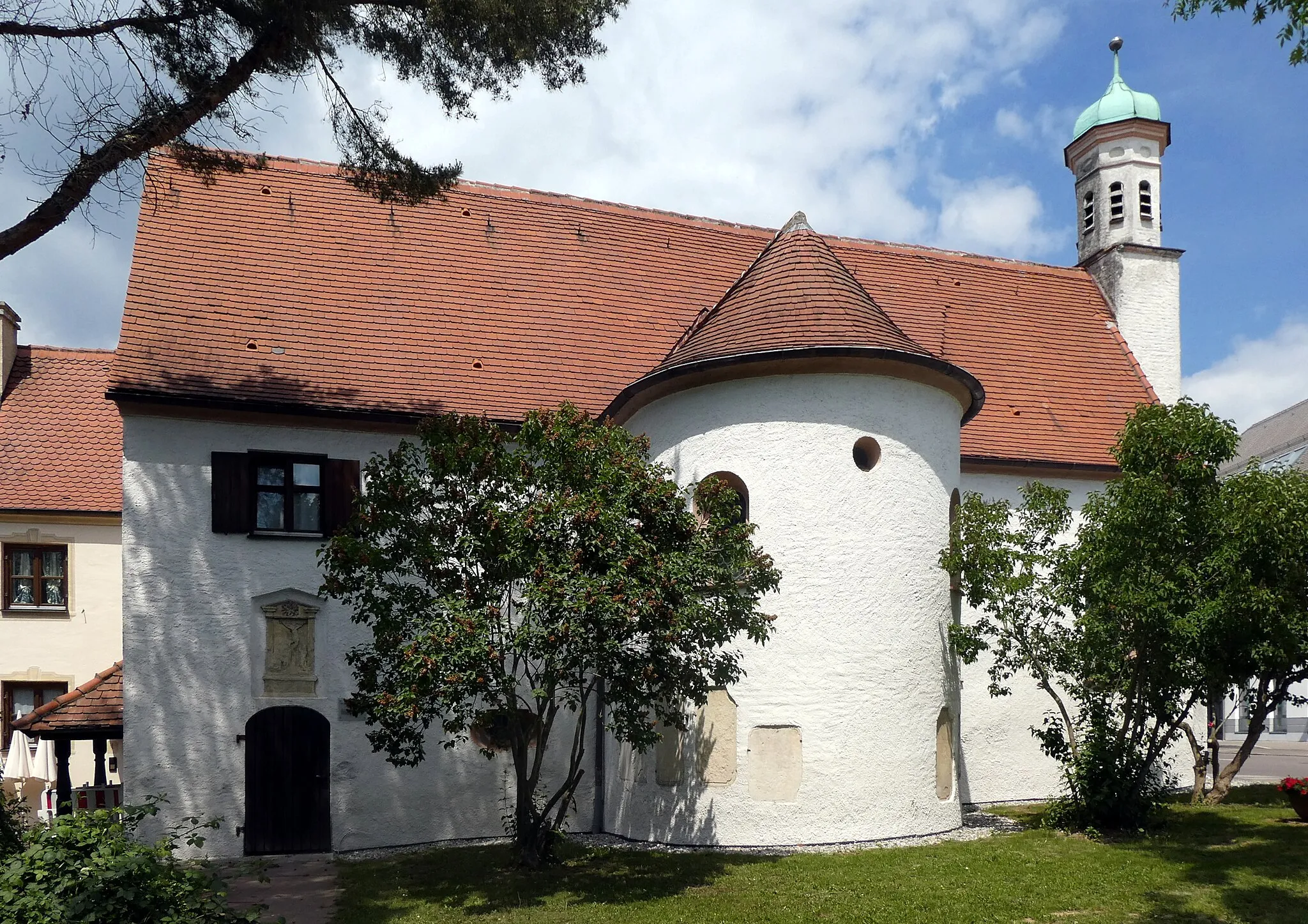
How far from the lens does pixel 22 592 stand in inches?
854

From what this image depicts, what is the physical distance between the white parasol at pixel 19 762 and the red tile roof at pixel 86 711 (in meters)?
2.91

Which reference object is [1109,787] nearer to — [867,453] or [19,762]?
[867,453]

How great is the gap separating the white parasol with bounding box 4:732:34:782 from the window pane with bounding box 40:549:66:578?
4.48m

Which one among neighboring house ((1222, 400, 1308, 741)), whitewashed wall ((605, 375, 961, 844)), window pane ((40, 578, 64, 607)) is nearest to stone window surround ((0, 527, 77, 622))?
window pane ((40, 578, 64, 607))

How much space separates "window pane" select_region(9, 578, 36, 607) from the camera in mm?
21656

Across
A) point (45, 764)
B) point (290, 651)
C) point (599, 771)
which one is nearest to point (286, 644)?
point (290, 651)

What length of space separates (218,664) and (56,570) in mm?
8653

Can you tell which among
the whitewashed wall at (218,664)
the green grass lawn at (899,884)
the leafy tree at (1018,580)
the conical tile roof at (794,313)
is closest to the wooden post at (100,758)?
the whitewashed wall at (218,664)

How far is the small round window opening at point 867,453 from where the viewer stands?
1415 cm

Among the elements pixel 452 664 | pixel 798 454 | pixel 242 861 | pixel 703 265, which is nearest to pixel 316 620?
pixel 242 861

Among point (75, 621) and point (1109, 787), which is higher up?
point (75, 621)

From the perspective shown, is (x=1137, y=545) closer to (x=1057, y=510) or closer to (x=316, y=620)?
(x=1057, y=510)

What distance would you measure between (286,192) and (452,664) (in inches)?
456

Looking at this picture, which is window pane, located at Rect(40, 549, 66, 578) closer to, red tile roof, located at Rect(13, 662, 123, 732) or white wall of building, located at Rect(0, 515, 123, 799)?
white wall of building, located at Rect(0, 515, 123, 799)
